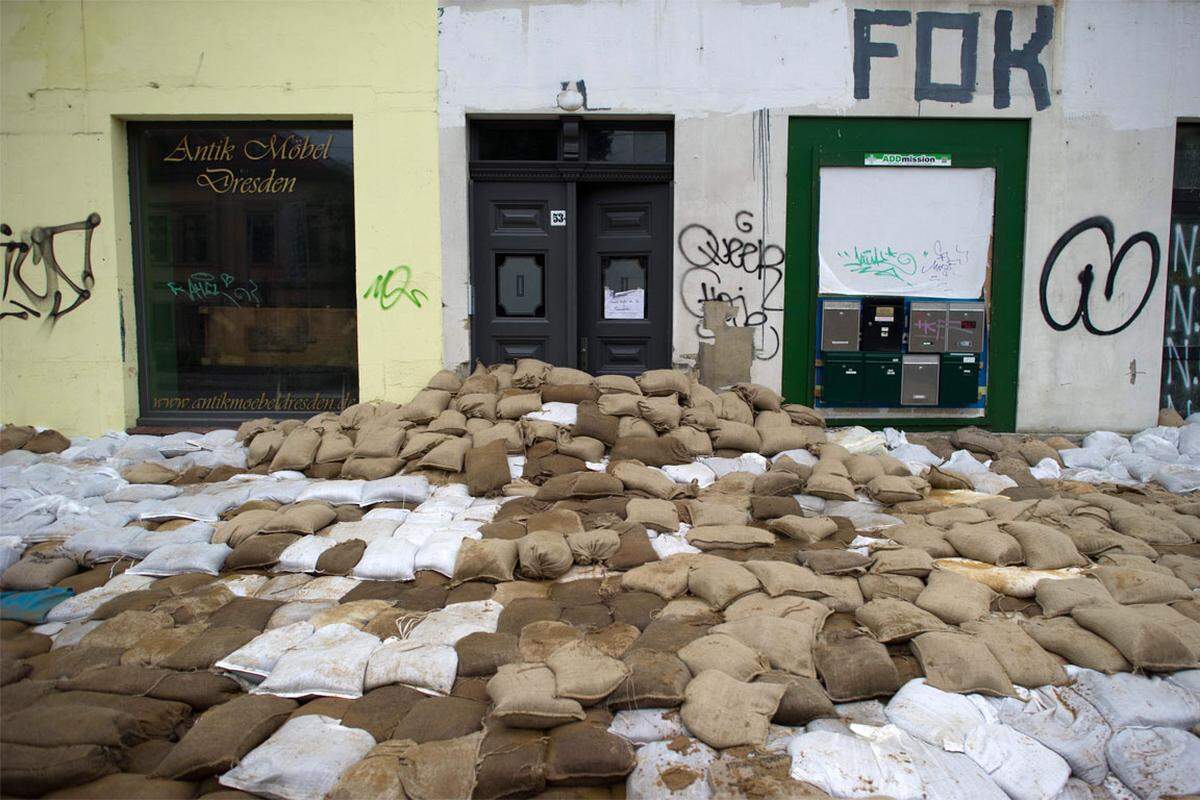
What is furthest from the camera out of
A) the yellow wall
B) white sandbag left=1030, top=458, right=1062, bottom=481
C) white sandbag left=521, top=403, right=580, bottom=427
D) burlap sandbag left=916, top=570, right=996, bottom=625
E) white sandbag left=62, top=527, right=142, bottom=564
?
the yellow wall

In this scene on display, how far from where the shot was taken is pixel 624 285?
747 cm

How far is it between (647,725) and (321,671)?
1.17 meters

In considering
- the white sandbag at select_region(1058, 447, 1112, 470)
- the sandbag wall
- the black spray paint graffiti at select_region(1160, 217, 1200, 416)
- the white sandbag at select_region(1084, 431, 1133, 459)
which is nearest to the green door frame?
the white sandbag at select_region(1084, 431, 1133, 459)

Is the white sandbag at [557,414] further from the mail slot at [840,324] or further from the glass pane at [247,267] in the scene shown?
the mail slot at [840,324]

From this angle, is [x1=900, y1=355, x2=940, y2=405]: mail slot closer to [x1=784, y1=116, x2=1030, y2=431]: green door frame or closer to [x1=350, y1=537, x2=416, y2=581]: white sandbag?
[x1=784, y1=116, x2=1030, y2=431]: green door frame

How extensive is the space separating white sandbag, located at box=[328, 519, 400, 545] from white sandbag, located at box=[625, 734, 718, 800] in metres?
2.09

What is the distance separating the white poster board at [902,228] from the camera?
715cm

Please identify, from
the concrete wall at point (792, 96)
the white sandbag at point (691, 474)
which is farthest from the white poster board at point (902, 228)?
the white sandbag at point (691, 474)

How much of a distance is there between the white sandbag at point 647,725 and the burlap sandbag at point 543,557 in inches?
46.0

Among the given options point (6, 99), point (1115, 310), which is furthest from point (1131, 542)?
point (6, 99)

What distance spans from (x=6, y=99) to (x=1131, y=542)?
30.1 ft

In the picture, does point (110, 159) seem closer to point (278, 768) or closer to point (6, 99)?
point (6, 99)

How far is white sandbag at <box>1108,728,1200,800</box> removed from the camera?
2602 mm

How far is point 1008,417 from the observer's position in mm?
7301
